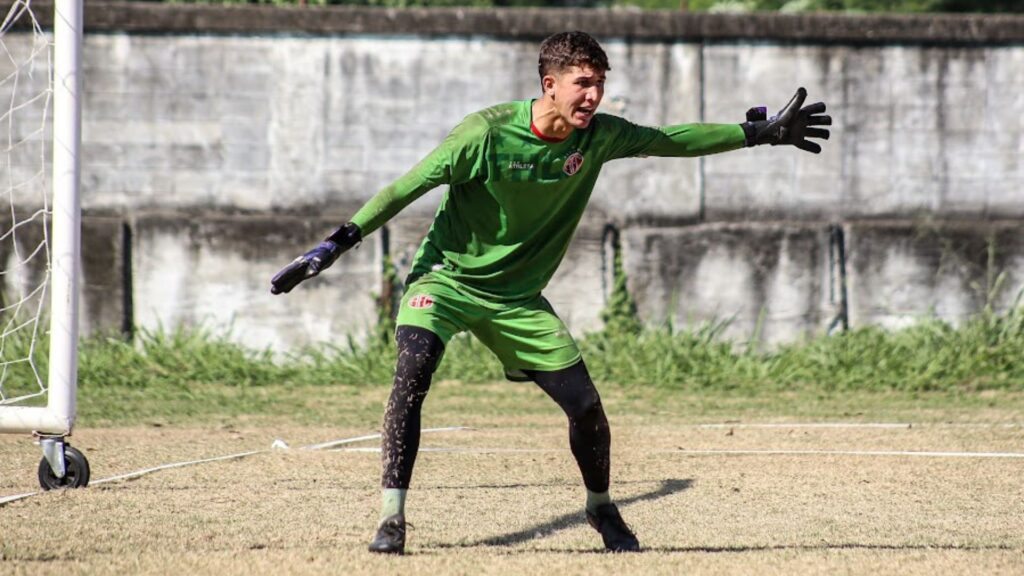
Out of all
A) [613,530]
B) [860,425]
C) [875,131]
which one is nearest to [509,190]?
[613,530]

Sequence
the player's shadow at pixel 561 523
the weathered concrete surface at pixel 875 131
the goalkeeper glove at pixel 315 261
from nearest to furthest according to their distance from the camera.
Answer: the goalkeeper glove at pixel 315 261
the player's shadow at pixel 561 523
the weathered concrete surface at pixel 875 131

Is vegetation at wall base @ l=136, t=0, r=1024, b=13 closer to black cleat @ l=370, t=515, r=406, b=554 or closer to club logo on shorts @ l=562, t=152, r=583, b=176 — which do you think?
club logo on shorts @ l=562, t=152, r=583, b=176

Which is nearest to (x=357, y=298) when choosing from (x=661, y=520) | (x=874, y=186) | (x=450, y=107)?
(x=450, y=107)

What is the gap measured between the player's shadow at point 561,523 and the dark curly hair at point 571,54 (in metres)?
1.93

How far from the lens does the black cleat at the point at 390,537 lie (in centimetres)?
541

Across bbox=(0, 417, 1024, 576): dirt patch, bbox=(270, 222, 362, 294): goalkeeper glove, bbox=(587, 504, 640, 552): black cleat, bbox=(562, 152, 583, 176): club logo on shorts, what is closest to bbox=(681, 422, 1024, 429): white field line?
bbox=(0, 417, 1024, 576): dirt patch

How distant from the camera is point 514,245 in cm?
577

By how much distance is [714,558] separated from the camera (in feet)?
17.9

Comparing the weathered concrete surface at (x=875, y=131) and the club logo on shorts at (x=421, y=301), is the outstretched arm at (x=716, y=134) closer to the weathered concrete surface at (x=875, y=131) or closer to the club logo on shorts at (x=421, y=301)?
the club logo on shorts at (x=421, y=301)

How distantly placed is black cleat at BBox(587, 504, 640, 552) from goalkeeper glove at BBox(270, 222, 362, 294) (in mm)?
1515

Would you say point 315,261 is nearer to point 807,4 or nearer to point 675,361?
point 675,361

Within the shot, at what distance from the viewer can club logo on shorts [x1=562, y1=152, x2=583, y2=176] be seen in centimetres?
571

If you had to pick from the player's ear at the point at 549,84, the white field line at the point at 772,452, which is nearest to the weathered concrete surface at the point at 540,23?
the white field line at the point at 772,452

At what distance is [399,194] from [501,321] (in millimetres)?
691
